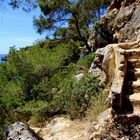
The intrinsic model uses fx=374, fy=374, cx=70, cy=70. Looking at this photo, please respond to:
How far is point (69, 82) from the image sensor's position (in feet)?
38.9

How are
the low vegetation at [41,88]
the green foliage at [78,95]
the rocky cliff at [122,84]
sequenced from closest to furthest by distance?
the rocky cliff at [122,84] < the green foliage at [78,95] < the low vegetation at [41,88]

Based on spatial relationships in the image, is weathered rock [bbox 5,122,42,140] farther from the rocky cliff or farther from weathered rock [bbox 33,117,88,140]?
the rocky cliff

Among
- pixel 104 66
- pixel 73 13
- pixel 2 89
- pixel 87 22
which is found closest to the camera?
pixel 104 66

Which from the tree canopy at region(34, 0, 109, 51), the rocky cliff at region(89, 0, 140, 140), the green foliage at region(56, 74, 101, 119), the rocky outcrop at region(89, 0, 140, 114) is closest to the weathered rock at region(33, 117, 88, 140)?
the green foliage at region(56, 74, 101, 119)

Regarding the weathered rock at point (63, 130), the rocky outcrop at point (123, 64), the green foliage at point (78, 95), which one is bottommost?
the weathered rock at point (63, 130)

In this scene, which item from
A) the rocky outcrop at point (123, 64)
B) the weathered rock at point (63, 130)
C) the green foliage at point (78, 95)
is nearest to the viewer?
the rocky outcrop at point (123, 64)

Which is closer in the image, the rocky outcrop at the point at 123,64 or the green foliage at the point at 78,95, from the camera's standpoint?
the rocky outcrop at the point at 123,64

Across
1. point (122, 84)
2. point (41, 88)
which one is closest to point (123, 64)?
point (122, 84)

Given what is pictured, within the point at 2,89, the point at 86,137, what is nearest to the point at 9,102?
the point at 2,89

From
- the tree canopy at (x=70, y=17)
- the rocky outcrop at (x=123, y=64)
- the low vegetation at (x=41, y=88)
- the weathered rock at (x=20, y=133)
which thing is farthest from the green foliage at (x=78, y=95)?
the tree canopy at (x=70, y=17)

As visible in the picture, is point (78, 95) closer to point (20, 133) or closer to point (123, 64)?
point (123, 64)

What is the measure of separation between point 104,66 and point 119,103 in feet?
8.81

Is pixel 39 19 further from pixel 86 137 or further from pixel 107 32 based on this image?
pixel 86 137

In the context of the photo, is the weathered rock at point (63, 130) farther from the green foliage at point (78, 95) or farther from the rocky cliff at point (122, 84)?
the rocky cliff at point (122, 84)
